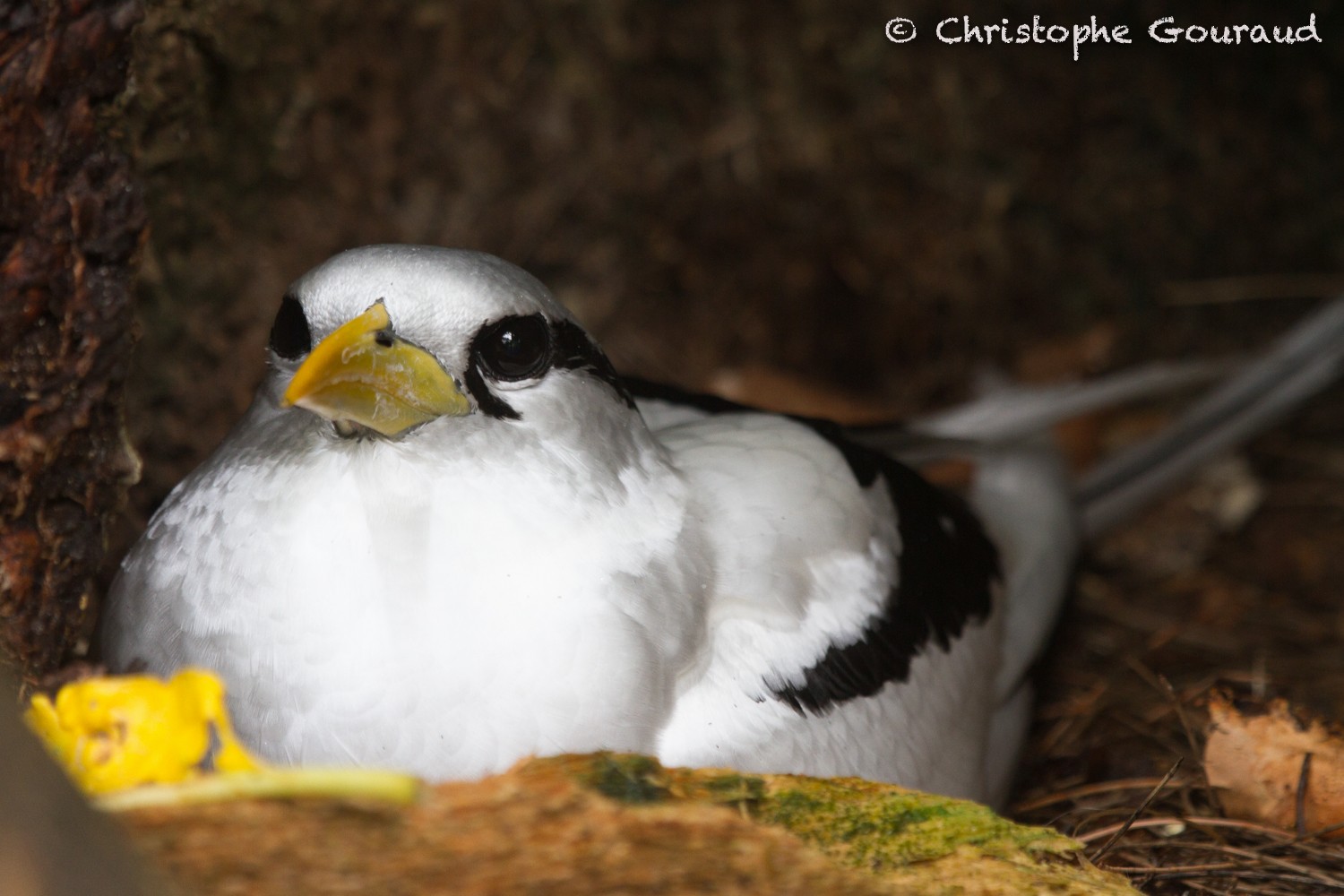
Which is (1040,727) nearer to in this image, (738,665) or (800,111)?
(738,665)

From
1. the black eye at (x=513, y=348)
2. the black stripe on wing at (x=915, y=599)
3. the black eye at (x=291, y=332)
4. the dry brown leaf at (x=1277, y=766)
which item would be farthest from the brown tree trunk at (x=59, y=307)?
the dry brown leaf at (x=1277, y=766)

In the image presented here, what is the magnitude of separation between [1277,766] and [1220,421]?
5.74 ft

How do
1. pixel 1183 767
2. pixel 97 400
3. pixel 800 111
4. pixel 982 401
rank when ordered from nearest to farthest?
pixel 97 400, pixel 1183 767, pixel 982 401, pixel 800 111

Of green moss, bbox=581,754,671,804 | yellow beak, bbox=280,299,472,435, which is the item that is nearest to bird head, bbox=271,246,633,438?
yellow beak, bbox=280,299,472,435

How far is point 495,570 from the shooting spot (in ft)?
7.27

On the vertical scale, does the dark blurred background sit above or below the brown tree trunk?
above

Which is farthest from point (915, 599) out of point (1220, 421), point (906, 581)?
point (1220, 421)

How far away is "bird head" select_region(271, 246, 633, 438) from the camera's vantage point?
208 cm

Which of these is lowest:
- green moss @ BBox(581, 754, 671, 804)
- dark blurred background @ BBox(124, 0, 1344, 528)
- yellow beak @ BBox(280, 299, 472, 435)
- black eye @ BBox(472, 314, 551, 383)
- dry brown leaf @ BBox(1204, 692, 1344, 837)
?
dry brown leaf @ BBox(1204, 692, 1344, 837)

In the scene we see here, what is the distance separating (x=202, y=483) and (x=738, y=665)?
106 centimetres

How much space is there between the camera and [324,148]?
3.92m

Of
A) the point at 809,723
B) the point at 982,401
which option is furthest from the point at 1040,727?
the point at 809,723

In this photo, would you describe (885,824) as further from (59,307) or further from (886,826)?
(59,307)

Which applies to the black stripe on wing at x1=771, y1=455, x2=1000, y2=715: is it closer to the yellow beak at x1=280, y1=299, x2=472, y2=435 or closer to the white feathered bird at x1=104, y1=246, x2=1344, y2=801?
the white feathered bird at x1=104, y1=246, x2=1344, y2=801
